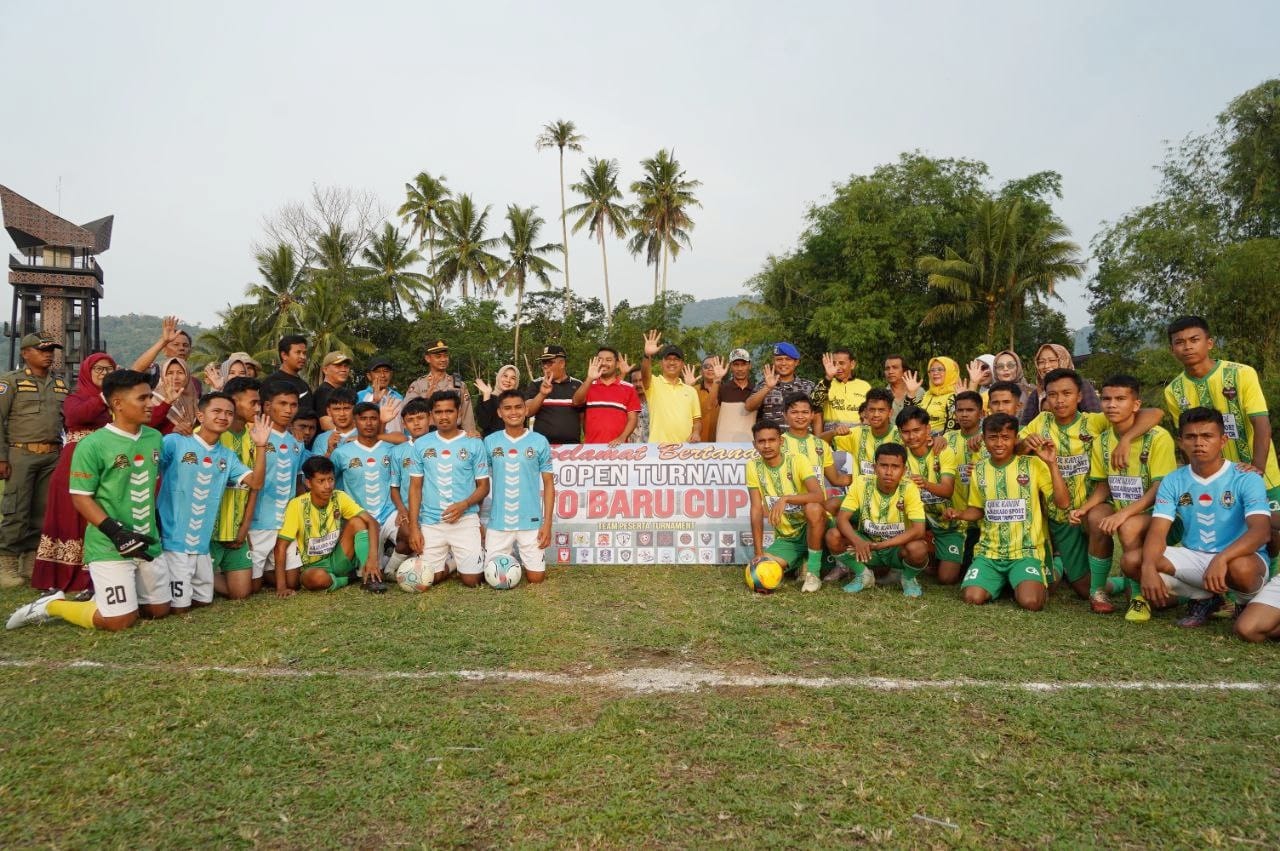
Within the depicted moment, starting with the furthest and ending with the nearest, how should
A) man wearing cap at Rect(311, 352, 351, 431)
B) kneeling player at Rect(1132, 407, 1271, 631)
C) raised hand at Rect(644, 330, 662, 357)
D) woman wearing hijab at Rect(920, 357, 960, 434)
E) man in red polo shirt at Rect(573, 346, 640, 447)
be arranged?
raised hand at Rect(644, 330, 662, 357)
man in red polo shirt at Rect(573, 346, 640, 447)
man wearing cap at Rect(311, 352, 351, 431)
woman wearing hijab at Rect(920, 357, 960, 434)
kneeling player at Rect(1132, 407, 1271, 631)

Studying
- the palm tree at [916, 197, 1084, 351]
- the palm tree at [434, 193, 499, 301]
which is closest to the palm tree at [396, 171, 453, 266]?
the palm tree at [434, 193, 499, 301]

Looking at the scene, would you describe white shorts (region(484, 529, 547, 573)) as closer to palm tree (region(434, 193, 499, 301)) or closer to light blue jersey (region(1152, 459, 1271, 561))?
light blue jersey (region(1152, 459, 1271, 561))

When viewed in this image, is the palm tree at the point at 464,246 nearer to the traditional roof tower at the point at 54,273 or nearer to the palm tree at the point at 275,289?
the palm tree at the point at 275,289

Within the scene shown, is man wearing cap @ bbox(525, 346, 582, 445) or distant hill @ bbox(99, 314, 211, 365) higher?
distant hill @ bbox(99, 314, 211, 365)

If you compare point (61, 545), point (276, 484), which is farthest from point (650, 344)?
point (61, 545)

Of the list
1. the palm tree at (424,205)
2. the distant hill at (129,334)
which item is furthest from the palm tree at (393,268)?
the distant hill at (129,334)

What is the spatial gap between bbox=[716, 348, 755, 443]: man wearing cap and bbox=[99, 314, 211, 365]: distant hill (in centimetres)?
9830

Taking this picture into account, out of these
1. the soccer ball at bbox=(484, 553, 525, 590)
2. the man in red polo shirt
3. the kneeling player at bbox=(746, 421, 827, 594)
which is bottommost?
the soccer ball at bbox=(484, 553, 525, 590)

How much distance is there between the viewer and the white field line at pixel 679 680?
3.98 m

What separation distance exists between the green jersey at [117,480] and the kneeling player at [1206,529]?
267 inches

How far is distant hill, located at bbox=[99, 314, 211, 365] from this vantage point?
99.0 meters

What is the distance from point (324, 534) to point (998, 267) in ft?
100

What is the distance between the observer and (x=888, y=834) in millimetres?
2592

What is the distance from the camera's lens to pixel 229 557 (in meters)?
6.42
